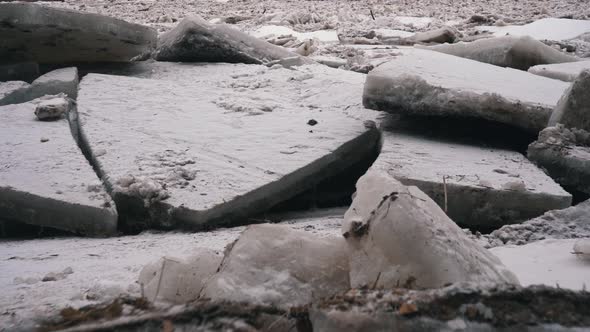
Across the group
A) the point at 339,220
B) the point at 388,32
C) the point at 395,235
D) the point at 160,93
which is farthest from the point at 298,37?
the point at 395,235

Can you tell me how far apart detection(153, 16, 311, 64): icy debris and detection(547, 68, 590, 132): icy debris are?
2.05 meters

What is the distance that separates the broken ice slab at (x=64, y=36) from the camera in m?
3.07

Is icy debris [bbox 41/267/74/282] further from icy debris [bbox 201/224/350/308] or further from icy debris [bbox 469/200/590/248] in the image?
icy debris [bbox 469/200/590/248]

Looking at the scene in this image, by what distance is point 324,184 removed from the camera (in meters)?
2.46

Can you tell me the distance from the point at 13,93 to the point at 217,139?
1329mm

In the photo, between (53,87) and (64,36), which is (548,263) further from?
(64,36)

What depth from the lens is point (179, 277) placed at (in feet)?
3.70

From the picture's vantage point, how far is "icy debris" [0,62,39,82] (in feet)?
11.5

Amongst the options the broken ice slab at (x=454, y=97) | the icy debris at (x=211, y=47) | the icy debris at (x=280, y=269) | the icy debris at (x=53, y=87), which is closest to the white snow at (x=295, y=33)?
the icy debris at (x=211, y=47)

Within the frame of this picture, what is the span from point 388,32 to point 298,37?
97 centimetres

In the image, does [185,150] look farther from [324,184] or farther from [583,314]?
[583,314]

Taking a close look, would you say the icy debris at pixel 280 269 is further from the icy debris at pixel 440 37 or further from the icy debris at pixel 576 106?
the icy debris at pixel 440 37

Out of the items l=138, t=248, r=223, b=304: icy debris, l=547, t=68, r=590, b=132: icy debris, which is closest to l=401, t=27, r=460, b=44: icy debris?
l=547, t=68, r=590, b=132: icy debris

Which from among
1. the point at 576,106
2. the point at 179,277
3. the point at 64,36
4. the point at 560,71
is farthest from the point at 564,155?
the point at 64,36
